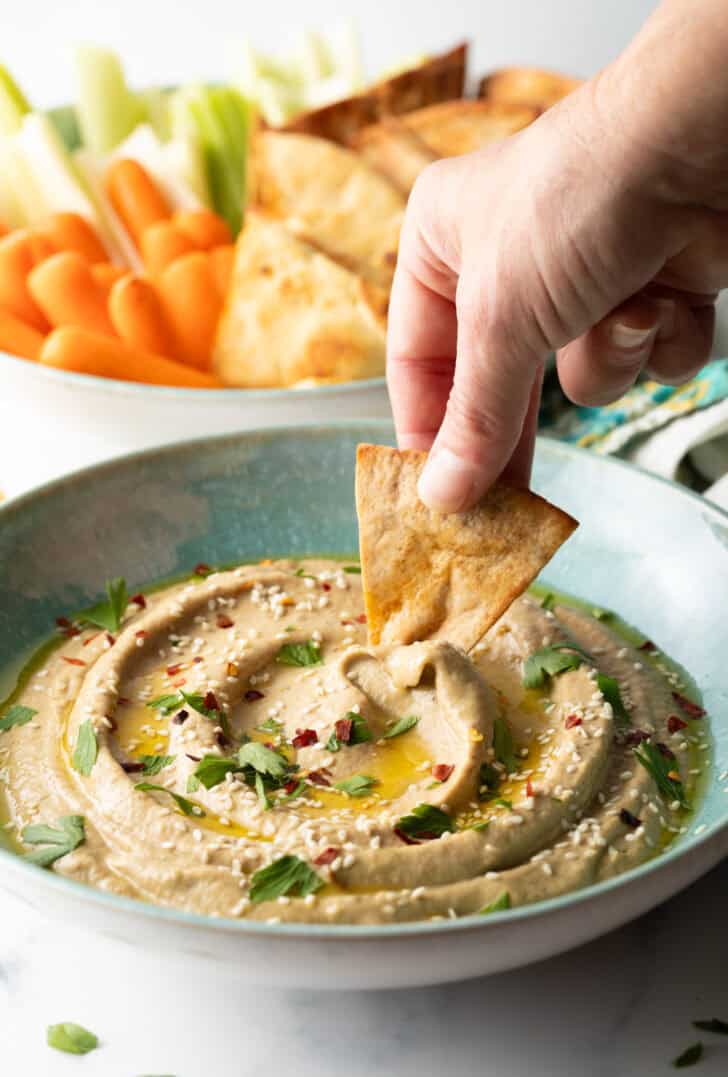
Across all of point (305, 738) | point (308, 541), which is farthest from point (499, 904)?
point (308, 541)

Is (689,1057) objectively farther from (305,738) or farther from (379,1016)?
(305,738)

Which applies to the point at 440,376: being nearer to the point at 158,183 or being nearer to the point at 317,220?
the point at 317,220

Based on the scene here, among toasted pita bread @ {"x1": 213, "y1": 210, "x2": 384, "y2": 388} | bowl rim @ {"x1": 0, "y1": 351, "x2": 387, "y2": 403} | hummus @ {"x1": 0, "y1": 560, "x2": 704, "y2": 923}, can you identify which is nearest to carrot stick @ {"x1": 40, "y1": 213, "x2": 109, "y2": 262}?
toasted pita bread @ {"x1": 213, "y1": 210, "x2": 384, "y2": 388}

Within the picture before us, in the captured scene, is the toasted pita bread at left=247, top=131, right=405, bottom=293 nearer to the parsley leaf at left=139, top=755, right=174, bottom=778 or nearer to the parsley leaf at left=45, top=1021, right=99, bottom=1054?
the parsley leaf at left=139, top=755, right=174, bottom=778

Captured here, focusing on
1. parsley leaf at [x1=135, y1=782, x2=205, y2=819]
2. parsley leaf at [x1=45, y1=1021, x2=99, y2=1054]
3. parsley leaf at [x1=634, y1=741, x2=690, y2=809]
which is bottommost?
parsley leaf at [x1=634, y1=741, x2=690, y2=809]

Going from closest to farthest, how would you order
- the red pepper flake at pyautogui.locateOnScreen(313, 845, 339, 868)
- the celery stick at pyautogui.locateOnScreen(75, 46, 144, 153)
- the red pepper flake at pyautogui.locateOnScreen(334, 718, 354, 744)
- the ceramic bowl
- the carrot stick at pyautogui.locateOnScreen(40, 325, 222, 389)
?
the ceramic bowl → the red pepper flake at pyautogui.locateOnScreen(313, 845, 339, 868) → the red pepper flake at pyautogui.locateOnScreen(334, 718, 354, 744) → the carrot stick at pyautogui.locateOnScreen(40, 325, 222, 389) → the celery stick at pyautogui.locateOnScreen(75, 46, 144, 153)
